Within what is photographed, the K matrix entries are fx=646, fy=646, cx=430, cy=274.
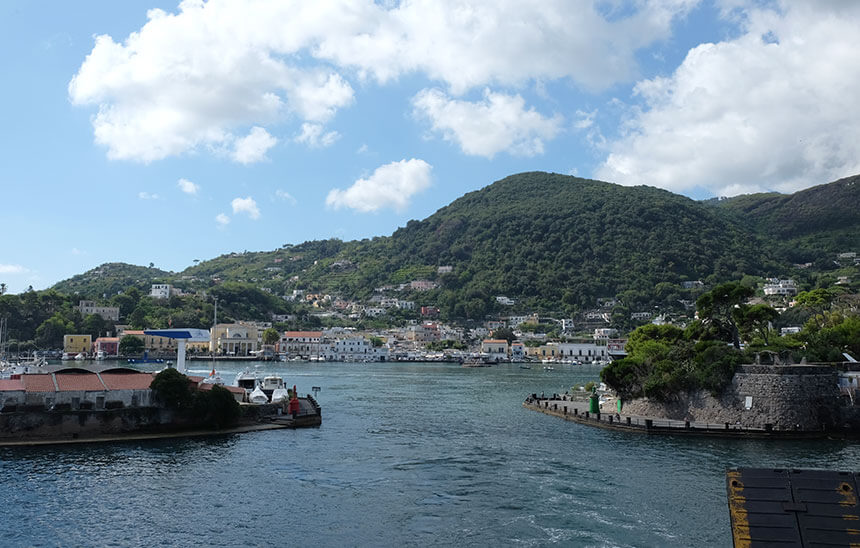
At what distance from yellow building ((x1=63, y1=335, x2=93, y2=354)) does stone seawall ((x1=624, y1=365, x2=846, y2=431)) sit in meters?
125

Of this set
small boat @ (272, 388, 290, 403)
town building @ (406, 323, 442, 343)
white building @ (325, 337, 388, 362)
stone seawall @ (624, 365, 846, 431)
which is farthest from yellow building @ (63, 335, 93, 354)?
stone seawall @ (624, 365, 846, 431)

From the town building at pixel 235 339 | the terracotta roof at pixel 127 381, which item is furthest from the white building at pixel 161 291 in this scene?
the terracotta roof at pixel 127 381

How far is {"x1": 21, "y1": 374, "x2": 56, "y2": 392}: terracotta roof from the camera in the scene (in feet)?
100

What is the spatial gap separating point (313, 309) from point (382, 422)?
16102 cm

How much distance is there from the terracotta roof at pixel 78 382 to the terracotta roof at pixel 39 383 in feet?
1.11

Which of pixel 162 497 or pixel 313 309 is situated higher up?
pixel 313 309

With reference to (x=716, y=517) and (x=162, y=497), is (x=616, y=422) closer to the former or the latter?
(x=716, y=517)

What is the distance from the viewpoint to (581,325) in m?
164

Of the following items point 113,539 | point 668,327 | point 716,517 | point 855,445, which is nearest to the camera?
point 113,539

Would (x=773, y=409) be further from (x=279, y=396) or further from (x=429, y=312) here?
(x=429, y=312)

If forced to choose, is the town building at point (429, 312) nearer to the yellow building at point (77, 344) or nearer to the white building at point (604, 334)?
the white building at point (604, 334)

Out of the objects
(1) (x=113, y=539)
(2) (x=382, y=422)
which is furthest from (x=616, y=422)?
(1) (x=113, y=539)

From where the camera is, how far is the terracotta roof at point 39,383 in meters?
30.5

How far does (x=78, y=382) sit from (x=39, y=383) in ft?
5.44
